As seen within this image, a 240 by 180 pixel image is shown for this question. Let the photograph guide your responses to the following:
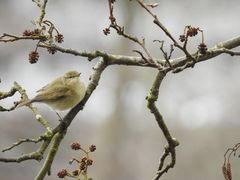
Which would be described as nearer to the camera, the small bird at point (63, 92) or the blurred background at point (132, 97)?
the small bird at point (63, 92)

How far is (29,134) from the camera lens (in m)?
11.1

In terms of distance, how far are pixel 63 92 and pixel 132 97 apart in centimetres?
935

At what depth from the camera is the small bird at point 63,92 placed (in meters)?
3.96

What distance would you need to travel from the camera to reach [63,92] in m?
4.19

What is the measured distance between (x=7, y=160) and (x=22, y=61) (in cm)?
1123

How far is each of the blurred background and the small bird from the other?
5.42 m

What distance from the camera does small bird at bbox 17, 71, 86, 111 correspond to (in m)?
3.96

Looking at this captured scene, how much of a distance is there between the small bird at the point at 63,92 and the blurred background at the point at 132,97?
5.42 metres

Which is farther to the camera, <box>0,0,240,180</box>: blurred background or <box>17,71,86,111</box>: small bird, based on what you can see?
<box>0,0,240,180</box>: blurred background

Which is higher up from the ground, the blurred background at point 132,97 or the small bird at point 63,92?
A: the small bird at point 63,92

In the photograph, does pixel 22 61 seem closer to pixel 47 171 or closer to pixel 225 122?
pixel 225 122

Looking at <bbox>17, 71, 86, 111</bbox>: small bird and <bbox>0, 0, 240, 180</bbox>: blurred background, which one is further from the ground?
<bbox>17, 71, 86, 111</bbox>: small bird

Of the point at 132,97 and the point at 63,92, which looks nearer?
the point at 63,92

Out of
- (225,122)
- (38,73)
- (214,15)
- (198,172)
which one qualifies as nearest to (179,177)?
(198,172)
